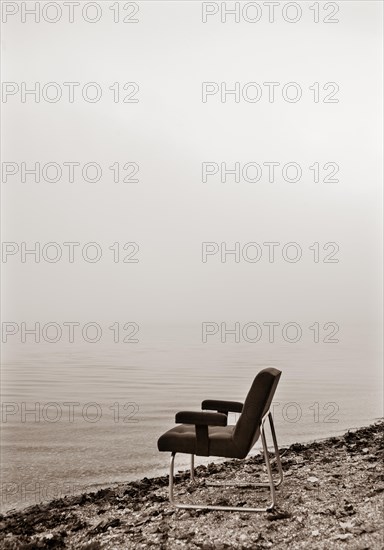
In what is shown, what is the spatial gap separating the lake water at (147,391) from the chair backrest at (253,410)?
3.19 meters

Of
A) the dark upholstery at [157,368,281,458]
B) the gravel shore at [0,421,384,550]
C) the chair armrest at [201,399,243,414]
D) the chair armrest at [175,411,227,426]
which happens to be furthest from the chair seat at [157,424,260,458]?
the chair armrest at [201,399,243,414]

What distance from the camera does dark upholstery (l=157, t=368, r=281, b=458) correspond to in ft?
13.9

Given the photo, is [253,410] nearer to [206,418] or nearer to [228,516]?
[206,418]

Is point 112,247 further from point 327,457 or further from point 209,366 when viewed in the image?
point 327,457

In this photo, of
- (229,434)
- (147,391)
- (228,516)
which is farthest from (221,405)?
(147,391)

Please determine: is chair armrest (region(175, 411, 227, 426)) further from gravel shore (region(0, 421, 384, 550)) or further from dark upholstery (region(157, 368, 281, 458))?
gravel shore (region(0, 421, 384, 550))

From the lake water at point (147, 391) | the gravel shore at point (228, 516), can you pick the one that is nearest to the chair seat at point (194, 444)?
the gravel shore at point (228, 516)

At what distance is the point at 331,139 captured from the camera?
29.0 ft

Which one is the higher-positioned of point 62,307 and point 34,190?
point 34,190

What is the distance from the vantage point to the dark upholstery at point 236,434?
167 inches

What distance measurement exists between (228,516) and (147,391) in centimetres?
547

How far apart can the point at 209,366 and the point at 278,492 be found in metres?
5.05

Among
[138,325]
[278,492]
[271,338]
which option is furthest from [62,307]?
[278,492]

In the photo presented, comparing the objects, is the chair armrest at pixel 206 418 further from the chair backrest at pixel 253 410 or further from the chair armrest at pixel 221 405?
the chair armrest at pixel 221 405
